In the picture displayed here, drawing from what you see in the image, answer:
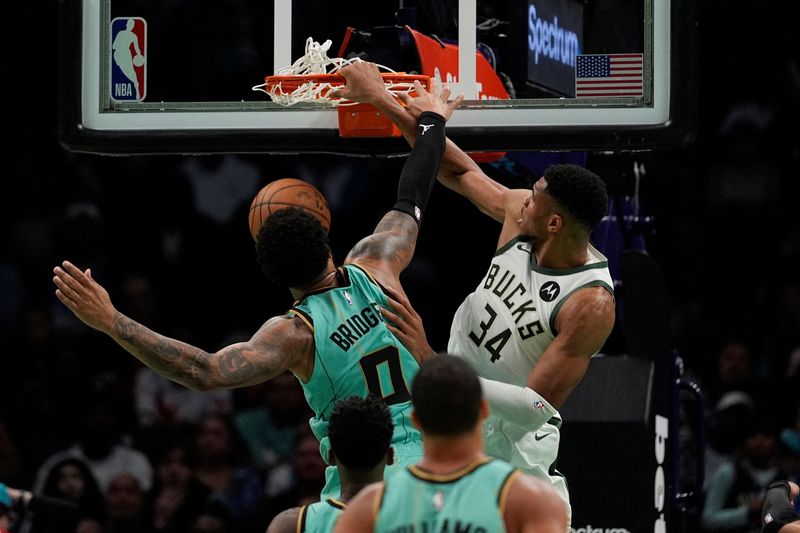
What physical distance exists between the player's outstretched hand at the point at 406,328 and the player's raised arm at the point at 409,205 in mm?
144

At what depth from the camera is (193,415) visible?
1037cm

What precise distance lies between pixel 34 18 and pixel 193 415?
337 cm

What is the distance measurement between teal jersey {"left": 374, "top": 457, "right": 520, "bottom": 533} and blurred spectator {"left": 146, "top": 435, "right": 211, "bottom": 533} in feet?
20.7

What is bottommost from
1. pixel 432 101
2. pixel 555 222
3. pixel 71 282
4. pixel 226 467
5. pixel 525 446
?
pixel 226 467

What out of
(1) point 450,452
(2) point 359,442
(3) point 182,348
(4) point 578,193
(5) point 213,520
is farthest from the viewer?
(5) point 213,520

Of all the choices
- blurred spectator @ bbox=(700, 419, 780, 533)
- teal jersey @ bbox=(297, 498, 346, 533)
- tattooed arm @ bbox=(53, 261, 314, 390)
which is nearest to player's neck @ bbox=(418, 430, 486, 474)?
teal jersey @ bbox=(297, 498, 346, 533)

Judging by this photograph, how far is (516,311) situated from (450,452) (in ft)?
6.99

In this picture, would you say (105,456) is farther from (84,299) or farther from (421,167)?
(84,299)

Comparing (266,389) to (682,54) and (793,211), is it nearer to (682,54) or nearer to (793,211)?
(793,211)

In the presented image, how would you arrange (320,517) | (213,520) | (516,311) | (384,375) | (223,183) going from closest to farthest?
(320,517)
(384,375)
(516,311)
(213,520)
(223,183)

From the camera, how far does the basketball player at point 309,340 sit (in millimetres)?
5148

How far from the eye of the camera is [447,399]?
370 cm

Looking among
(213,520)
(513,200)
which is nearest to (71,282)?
(513,200)

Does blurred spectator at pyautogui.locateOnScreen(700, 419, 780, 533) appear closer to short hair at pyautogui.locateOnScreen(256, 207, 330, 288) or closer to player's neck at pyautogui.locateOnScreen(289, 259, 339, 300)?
player's neck at pyautogui.locateOnScreen(289, 259, 339, 300)
